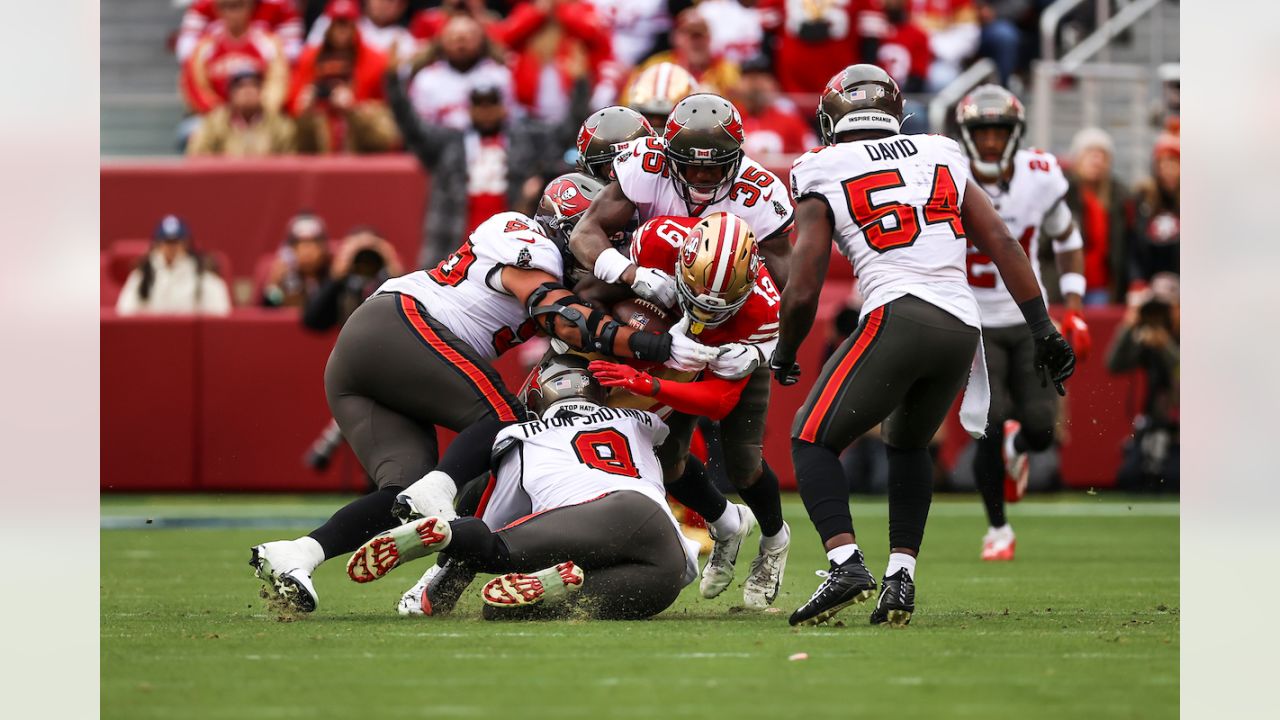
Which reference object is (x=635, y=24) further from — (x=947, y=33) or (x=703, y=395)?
(x=703, y=395)

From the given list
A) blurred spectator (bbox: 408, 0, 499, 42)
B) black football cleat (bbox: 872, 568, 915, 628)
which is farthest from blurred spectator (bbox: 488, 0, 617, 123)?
black football cleat (bbox: 872, 568, 915, 628)

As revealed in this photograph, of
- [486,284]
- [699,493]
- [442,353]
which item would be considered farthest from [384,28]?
[442,353]

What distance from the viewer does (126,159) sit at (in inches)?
588

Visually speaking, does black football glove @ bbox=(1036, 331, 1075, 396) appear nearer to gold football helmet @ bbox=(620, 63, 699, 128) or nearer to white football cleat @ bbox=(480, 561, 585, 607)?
white football cleat @ bbox=(480, 561, 585, 607)

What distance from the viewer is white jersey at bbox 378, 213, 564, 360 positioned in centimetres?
662

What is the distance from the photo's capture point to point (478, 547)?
5883 millimetres

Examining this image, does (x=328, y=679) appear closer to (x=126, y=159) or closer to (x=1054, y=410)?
(x=1054, y=410)

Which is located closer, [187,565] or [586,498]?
[586,498]

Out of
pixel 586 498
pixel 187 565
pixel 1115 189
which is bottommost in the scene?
pixel 187 565

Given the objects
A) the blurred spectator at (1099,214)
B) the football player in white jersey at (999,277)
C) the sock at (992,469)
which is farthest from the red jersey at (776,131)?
the sock at (992,469)

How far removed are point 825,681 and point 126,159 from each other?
11.5 m

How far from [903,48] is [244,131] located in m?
5.61

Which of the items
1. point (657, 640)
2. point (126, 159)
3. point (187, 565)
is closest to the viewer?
point (657, 640)
